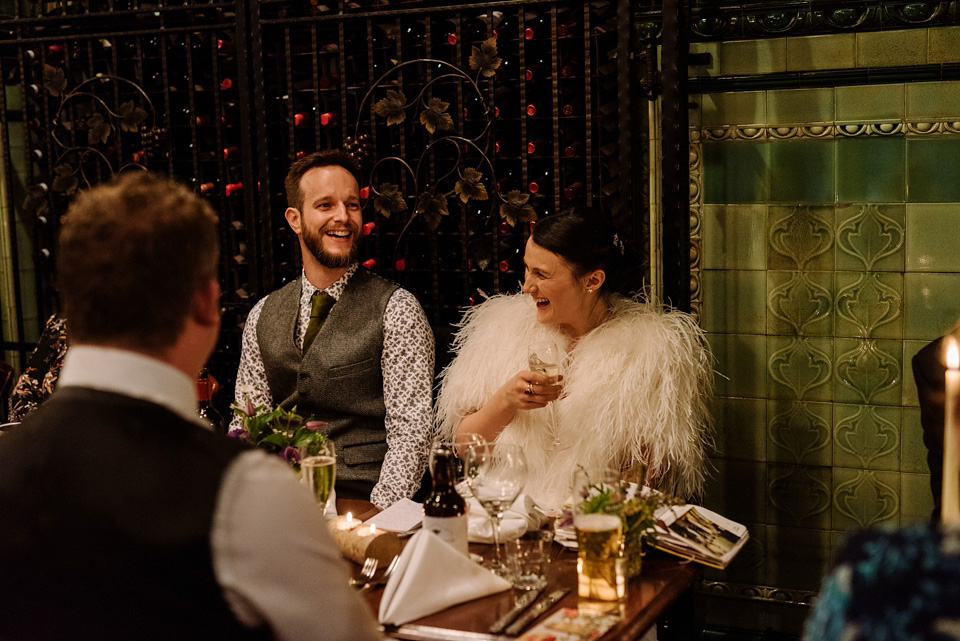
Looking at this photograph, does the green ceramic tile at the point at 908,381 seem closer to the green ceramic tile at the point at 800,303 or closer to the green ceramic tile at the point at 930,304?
the green ceramic tile at the point at 930,304

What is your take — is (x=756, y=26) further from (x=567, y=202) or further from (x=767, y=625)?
(x=767, y=625)

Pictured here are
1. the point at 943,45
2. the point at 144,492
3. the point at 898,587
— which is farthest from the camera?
the point at 943,45

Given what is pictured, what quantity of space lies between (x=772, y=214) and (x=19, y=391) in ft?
8.63

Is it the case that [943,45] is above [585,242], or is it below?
above

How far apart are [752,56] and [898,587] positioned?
2.63 meters

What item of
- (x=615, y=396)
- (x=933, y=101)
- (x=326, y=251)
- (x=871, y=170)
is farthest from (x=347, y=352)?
(x=933, y=101)

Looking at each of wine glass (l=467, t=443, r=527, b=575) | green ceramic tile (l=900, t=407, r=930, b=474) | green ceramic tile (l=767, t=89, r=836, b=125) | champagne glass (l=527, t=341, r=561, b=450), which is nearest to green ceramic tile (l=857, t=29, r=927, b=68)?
green ceramic tile (l=767, t=89, r=836, b=125)

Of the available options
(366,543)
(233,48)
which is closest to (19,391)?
(233,48)

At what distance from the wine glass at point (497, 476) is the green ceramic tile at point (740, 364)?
5.23 ft

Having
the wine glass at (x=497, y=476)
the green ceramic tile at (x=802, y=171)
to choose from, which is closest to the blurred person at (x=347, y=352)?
the wine glass at (x=497, y=476)

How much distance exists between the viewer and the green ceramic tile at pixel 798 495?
131 inches

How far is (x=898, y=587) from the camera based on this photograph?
90 cm

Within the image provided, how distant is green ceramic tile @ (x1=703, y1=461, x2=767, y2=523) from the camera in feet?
11.1

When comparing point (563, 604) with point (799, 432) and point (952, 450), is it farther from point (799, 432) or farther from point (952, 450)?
point (799, 432)
